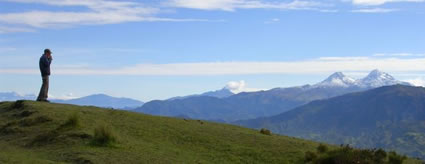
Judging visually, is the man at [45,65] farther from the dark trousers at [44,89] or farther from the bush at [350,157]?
the bush at [350,157]

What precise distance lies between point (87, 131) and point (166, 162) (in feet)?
21.4

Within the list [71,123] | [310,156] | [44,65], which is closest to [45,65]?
[44,65]

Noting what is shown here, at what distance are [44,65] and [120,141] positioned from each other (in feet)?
41.4

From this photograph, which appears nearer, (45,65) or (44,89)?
(45,65)

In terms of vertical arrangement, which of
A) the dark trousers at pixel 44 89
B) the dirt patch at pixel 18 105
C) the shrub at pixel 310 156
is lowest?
the shrub at pixel 310 156

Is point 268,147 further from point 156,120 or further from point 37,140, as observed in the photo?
point 37,140

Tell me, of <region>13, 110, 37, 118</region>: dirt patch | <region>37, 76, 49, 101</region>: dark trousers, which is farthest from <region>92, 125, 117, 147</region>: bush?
<region>37, 76, 49, 101</region>: dark trousers

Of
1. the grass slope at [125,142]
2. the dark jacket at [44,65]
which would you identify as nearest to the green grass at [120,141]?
the grass slope at [125,142]

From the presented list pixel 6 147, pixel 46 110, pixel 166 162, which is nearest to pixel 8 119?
pixel 46 110

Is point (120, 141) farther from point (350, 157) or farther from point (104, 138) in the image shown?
point (350, 157)

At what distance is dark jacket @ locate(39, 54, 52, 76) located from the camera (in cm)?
3416

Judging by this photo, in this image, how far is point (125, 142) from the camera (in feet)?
82.8

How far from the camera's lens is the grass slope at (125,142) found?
22.4 meters

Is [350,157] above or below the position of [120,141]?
above
